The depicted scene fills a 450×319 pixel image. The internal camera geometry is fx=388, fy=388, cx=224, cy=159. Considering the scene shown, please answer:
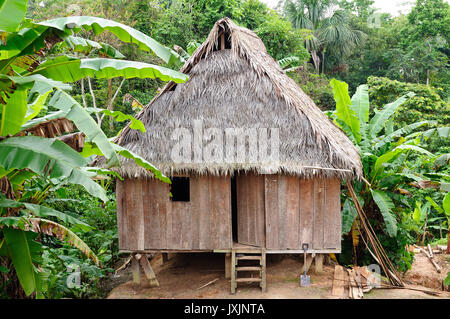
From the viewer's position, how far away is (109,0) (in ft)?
50.8

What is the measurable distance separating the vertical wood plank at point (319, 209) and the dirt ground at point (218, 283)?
99 centimetres

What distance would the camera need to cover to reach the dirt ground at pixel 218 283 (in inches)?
284

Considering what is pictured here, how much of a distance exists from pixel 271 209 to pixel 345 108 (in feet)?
10.1

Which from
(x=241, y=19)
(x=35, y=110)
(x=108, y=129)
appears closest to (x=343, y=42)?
(x=241, y=19)

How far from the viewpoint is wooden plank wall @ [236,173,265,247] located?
24.5 feet

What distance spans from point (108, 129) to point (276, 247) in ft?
30.7

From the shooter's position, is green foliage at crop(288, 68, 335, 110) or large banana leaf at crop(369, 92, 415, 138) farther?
green foliage at crop(288, 68, 335, 110)

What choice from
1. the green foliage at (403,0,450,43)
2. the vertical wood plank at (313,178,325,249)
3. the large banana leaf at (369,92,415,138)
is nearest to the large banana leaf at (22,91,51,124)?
the vertical wood plank at (313,178,325,249)

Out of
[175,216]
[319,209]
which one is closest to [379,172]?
[319,209]

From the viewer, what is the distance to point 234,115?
7.39 m

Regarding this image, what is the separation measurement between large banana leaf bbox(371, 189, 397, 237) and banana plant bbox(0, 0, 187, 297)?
5221 mm

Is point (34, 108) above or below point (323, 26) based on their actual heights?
below

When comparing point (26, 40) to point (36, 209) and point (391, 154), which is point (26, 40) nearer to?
point (36, 209)

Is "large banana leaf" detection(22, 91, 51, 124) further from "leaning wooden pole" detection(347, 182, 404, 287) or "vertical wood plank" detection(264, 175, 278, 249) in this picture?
"leaning wooden pole" detection(347, 182, 404, 287)
